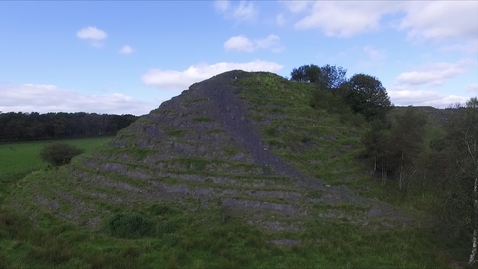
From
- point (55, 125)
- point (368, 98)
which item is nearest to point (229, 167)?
point (368, 98)

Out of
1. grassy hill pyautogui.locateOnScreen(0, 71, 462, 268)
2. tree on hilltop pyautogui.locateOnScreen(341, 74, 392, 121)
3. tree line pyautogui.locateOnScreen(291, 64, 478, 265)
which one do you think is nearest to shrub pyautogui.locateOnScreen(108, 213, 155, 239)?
grassy hill pyautogui.locateOnScreen(0, 71, 462, 268)

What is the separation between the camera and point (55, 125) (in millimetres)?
105000

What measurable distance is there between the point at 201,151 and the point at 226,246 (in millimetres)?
14416

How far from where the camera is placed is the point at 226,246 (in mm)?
21188

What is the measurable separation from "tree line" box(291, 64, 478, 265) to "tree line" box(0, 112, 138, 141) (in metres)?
85.6

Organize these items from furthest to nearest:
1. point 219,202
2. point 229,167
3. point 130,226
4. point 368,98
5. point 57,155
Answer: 1. point 368,98
2. point 57,155
3. point 229,167
4. point 219,202
5. point 130,226

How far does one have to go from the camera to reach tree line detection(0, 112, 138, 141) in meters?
98.8

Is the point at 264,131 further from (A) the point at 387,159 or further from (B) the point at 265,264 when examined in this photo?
(B) the point at 265,264

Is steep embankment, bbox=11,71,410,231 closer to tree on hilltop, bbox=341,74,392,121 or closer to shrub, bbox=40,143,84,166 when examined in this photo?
tree on hilltop, bbox=341,74,392,121

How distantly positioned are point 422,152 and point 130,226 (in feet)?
91.2

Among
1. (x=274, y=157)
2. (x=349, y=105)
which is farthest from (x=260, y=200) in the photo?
(x=349, y=105)

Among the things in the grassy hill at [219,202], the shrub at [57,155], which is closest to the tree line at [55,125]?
the shrub at [57,155]

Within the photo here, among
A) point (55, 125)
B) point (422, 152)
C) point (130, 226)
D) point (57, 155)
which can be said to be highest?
point (55, 125)

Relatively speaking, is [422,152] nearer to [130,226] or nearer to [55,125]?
[130,226]
